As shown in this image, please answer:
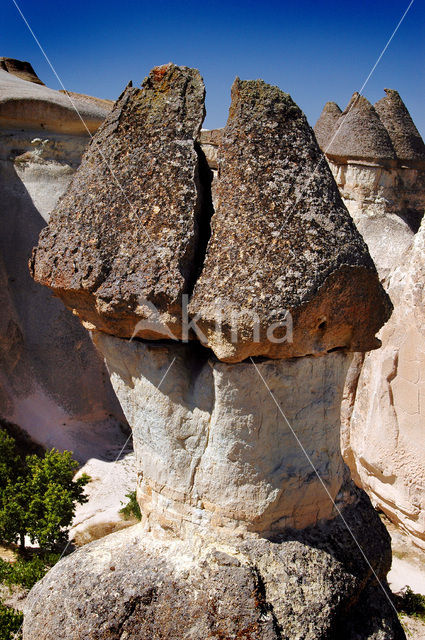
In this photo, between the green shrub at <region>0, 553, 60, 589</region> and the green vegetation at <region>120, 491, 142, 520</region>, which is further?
the green vegetation at <region>120, 491, 142, 520</region>

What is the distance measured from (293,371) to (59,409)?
4.87 meters

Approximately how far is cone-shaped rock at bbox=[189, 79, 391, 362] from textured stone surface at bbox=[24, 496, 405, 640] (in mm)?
982

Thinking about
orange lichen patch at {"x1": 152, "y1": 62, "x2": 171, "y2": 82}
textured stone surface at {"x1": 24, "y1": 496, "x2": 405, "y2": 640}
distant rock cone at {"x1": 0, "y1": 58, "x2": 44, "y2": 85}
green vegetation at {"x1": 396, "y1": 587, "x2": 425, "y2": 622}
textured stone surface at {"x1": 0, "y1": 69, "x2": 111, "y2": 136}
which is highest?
distant rock cone at {"x1": 0, "y1": 58, "x2": 44, "y2": 85}

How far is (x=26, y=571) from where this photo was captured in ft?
14.5

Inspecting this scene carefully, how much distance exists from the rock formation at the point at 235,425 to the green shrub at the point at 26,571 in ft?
4.95

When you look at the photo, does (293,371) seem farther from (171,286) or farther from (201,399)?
(171,286)

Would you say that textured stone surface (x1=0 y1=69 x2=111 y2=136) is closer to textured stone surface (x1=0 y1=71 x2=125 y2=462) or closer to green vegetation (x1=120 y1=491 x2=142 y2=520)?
textured stone surface (x1=0 y1=71 x2=125 y2=462)

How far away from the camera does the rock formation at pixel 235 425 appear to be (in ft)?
8.63

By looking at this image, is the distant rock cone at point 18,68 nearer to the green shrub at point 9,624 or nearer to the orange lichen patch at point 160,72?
the orange lichen patch at point 160,72

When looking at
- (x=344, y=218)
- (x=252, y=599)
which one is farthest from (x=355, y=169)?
(x=252, y=599)

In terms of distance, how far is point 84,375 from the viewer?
290 inches

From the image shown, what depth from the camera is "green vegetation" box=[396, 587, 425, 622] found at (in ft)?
14.5

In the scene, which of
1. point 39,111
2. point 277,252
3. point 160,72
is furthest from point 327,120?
point 277,252

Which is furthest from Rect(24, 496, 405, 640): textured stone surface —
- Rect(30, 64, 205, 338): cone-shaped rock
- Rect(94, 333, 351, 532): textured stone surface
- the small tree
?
the small tree
